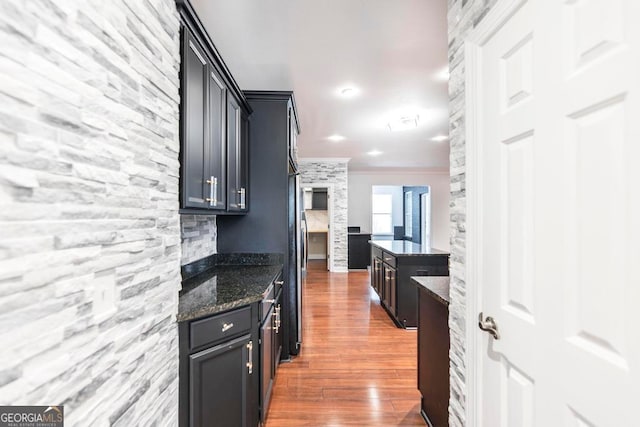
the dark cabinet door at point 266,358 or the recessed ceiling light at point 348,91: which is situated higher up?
the recessed ceiling light at point 348,91

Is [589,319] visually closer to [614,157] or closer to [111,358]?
[614,157]

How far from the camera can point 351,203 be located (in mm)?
7949

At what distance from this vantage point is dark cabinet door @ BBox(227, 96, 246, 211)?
6.68ft

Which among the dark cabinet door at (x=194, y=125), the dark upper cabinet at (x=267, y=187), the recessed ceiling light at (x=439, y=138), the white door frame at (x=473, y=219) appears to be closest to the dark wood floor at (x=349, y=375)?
the dark upper cabinet at (x=267, y=187)

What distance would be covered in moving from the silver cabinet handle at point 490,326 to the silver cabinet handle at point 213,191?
1.48 metres

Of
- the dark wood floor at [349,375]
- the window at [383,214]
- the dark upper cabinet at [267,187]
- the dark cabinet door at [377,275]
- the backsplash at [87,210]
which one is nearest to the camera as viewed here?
the backsplash at [87,210]

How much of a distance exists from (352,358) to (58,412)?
2.45 meters

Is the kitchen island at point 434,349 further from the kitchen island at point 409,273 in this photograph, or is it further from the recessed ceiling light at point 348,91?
the recessed ceiling light at point 348,91

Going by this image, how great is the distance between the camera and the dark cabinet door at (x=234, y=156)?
2037 mm

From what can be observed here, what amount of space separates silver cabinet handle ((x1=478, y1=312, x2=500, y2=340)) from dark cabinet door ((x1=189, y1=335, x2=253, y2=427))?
3.76 ft

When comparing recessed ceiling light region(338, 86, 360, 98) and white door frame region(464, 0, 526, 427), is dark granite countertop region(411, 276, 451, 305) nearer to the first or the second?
white door frame region(464, 0, 526, 427)

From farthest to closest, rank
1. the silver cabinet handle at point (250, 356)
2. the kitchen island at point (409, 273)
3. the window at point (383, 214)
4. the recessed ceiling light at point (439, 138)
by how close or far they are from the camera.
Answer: the window at point (383, 214) → the recessed ceiling light at point (439, 138) → the kitchen island at point (409, 273) → the silver cabinet handle at point (250, 356)

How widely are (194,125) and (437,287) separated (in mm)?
1729

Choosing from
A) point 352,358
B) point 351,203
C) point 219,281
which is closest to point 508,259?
point 219,281
